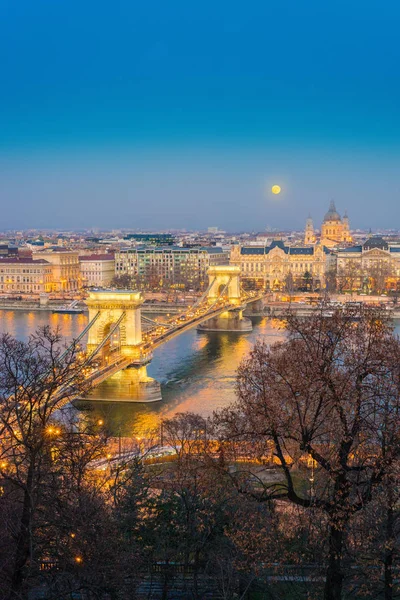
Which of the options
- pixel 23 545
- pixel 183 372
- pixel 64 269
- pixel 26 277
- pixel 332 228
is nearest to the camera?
pixel 23 545

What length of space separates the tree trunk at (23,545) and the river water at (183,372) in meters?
5.74

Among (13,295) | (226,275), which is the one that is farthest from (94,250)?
(226,275)

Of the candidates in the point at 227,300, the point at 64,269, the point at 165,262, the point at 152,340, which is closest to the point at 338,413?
the point at 152,340

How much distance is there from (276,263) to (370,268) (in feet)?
19.6

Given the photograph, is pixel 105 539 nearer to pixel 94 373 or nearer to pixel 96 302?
pixel 94 373

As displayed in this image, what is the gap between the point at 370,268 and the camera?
49125 mm

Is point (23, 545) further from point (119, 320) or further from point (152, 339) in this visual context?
point (152, 339)

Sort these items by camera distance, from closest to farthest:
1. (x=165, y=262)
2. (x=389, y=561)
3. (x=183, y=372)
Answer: (x=389, y=561)
(x=183, y=372)
(x=165, y=262)

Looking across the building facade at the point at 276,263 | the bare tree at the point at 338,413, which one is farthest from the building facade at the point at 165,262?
the bare tree at the point at 338,413

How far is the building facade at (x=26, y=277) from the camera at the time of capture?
48.1 m

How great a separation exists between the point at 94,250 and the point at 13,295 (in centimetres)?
2355

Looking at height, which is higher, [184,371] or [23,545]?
[23,545]

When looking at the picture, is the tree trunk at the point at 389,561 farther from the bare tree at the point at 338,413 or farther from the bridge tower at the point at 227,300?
the bridge tower at the point at 227,300

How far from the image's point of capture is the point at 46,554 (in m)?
5.39
